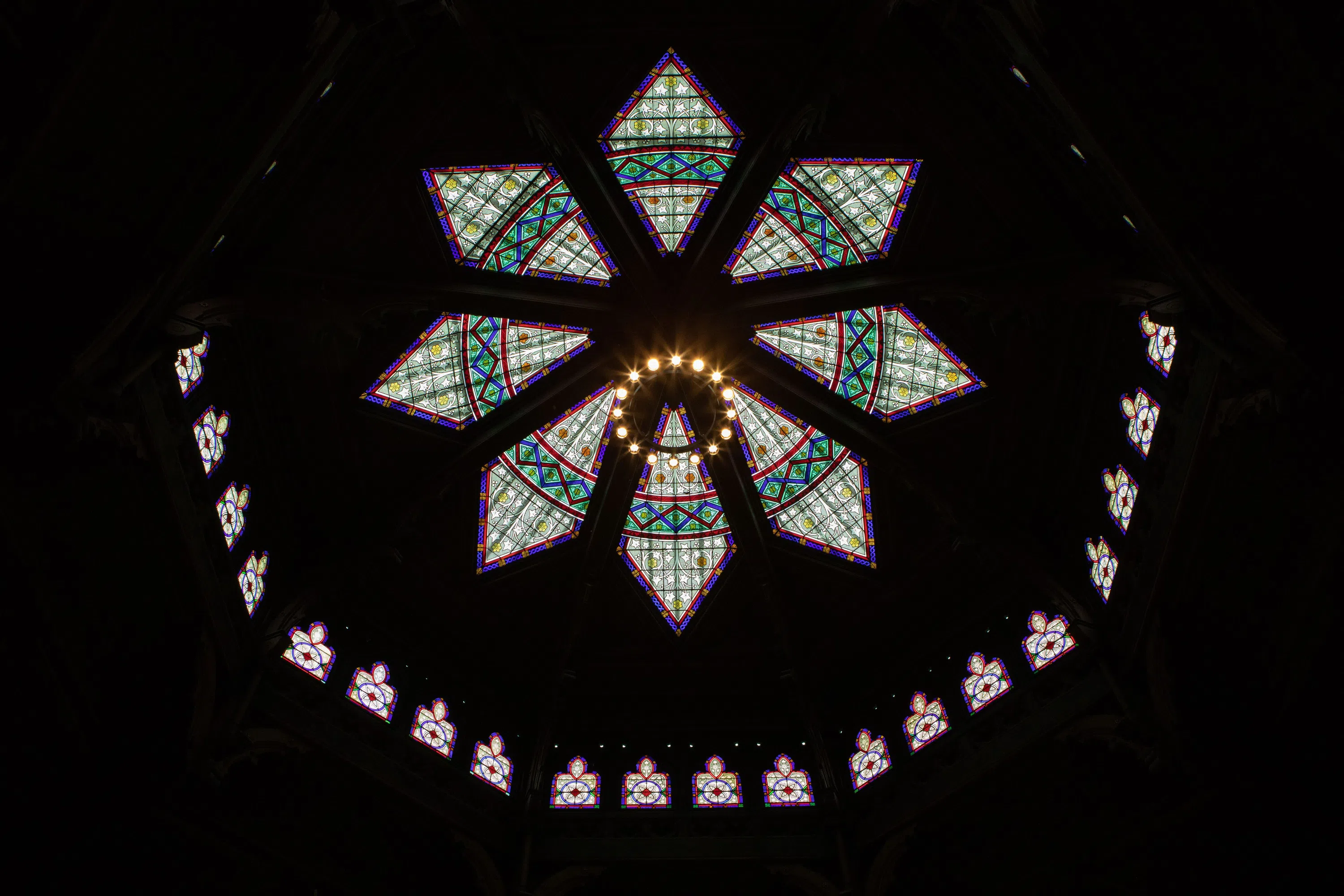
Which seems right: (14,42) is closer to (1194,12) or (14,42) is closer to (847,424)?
(1194,12)

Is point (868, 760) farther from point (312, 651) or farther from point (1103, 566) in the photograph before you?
point (312, 651)

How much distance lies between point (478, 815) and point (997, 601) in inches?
417

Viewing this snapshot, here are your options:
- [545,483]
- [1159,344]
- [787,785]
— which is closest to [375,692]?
[545,483]

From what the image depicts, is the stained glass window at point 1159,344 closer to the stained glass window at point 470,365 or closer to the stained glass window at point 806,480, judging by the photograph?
the stained glass window at point 806,480

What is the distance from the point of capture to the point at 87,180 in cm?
1076

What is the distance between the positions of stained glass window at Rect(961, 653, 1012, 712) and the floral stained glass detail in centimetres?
1050

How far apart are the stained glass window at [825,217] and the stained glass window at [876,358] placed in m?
1.20

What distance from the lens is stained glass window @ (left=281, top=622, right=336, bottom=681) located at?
55.2ft

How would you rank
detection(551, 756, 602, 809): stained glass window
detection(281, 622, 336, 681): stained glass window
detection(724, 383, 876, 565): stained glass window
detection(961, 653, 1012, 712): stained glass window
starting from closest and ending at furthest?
detection(281, 622, 336, 681): stained glass window → detection(961, 653, 1012, 712): stained glass window → detection(551, 756, 602, 809): stained glass window → detection(724, 383, 876, 565): stained glass window

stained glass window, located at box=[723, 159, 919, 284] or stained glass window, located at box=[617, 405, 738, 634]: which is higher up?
stained glass window, located at box=[723, 159, 919, 284]

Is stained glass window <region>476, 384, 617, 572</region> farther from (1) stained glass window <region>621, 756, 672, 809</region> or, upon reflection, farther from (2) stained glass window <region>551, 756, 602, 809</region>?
(1) stained glass window <region>621, 756, 672, 809</region>

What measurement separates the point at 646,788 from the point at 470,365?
9.38m

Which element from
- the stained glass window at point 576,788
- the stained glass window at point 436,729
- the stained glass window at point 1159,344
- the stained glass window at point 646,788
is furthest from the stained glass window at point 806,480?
the stained glass window at point 436,729

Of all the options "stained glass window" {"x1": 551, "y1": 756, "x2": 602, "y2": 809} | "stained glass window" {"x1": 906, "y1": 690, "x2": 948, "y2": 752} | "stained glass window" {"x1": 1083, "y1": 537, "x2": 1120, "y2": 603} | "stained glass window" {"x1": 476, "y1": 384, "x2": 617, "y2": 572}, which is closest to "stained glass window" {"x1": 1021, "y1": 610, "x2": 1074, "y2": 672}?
"stained glass window" {"x1": 1083, "y1": 537, "x2": 1120, "y2": 603}
